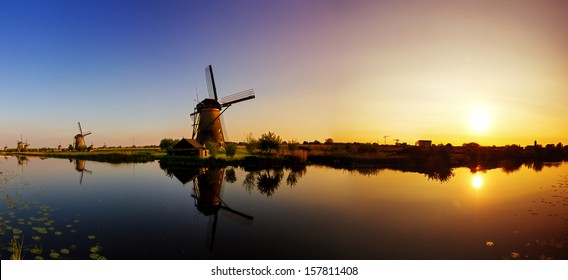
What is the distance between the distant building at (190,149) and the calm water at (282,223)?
22.2 m

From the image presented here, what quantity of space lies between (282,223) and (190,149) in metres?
34.6

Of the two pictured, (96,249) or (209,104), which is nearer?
→ (96,249)

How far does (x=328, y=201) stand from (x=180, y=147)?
34415mm

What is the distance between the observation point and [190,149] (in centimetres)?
4356

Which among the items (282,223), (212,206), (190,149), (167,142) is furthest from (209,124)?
(282,223)

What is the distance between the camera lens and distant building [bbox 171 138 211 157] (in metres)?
43.3

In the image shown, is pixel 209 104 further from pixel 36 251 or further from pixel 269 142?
pixel 36 251

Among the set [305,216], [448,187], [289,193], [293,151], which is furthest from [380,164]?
[305,216]

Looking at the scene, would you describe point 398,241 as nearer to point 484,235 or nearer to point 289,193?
point 484,235

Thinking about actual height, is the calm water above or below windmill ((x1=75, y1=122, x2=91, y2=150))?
below

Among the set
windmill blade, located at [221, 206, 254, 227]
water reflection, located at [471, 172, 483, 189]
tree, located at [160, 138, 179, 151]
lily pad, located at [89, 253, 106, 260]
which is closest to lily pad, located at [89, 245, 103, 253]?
lily pad, located at [89, 253, 106, 260]

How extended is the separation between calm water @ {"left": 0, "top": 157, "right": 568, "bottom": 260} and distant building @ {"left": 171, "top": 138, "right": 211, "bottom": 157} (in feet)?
72.7

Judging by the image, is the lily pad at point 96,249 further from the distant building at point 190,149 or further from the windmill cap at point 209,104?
the windmill cap at point 209,104

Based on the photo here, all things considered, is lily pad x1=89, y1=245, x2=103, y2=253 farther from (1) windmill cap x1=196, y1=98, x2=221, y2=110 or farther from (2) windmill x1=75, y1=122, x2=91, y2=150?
(2) windmill x1=75, y1=122, x2=91, y2=150
